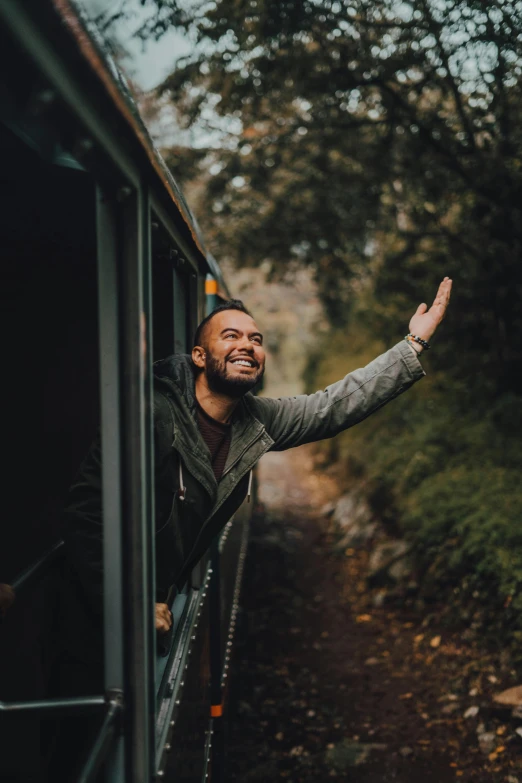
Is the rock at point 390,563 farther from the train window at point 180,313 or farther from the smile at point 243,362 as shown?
the smile at point 243,362

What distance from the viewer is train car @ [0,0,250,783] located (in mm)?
1374

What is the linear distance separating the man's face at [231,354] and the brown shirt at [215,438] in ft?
0.40

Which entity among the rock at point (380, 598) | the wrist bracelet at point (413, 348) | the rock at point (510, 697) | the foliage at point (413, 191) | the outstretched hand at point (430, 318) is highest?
the foliage at point (413, 191)

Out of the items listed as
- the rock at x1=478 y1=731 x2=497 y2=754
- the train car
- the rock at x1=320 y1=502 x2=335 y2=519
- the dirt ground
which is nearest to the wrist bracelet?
the train car

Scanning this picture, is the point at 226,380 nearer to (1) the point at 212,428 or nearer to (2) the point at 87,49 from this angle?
(1) the point at 212,428

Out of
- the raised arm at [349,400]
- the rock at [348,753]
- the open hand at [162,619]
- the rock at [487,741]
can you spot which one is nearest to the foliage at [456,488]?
the rock at [487,741]

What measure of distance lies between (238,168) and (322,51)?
14.0ft

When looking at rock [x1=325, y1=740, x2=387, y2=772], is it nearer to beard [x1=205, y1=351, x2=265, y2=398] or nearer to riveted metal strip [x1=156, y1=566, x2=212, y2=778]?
riveted metal strip [x1=156, y1=566, x2=212, y2=778]

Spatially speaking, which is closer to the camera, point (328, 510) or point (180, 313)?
point (180, 313)

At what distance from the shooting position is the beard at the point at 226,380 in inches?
102

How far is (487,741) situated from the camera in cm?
426

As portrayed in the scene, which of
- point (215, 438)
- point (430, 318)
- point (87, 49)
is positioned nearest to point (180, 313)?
point (215, 438)

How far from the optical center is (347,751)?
439 cm

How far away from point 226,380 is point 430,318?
997mm
